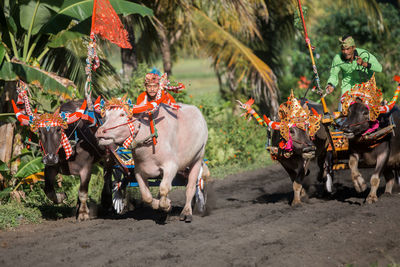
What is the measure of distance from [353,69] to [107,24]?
3.91 meters

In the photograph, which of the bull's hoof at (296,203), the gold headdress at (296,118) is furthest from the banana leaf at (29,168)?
the bull's hoof at (296,203)

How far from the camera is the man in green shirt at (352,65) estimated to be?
28.2 feet

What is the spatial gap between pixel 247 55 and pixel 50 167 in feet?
22.8

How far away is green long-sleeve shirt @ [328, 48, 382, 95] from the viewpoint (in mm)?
8609

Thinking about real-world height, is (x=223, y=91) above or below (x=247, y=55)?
below

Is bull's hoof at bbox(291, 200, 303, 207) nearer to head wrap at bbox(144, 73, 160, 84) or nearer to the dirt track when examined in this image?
the dirt track

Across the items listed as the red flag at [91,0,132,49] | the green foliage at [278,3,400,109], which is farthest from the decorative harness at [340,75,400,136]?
the green foliage at [278,3,400,109]

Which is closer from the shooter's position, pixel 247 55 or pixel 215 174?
pixel 215 174

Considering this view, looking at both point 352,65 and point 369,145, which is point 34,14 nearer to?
point 352,65

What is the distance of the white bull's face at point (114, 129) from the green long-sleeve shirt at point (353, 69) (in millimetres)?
3728

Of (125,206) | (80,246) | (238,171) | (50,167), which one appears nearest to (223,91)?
(238,171)

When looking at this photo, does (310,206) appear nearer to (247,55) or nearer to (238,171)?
(238,171)

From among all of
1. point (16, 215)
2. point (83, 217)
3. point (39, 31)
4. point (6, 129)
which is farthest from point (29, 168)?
point (39, 31)

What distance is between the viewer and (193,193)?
795cm
